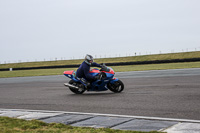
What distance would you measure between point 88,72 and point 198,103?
517 centimetres

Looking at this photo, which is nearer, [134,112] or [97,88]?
[134,112]

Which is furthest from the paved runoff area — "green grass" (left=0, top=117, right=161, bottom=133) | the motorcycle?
the motorcycle

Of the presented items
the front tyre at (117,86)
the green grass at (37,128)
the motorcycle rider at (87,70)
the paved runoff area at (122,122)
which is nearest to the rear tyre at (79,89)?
the motorcycle rider at (87,70)

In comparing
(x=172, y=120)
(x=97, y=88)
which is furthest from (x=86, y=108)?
(x=97, y=88)

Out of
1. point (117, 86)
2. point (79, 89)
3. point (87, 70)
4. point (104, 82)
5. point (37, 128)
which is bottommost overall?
point (37, 128)

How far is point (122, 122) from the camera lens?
5871 millimetres

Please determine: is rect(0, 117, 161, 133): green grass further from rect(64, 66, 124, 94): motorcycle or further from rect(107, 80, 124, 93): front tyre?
rect(107, 80, 124, 93): front tyre

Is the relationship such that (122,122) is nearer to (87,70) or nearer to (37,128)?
(37,128)

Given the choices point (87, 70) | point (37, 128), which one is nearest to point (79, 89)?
point (87, 70)

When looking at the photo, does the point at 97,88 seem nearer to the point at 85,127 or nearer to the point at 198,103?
the point at 198,103

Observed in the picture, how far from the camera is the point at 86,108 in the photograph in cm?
814

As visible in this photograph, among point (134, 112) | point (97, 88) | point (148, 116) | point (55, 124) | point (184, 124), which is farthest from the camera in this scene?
point (97, 88)

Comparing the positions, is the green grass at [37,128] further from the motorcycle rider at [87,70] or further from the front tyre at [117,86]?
the front tyre at [117,86]

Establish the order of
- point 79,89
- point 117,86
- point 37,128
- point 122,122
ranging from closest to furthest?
point 37,128
point 122,122
point 117,86
point 79,89
